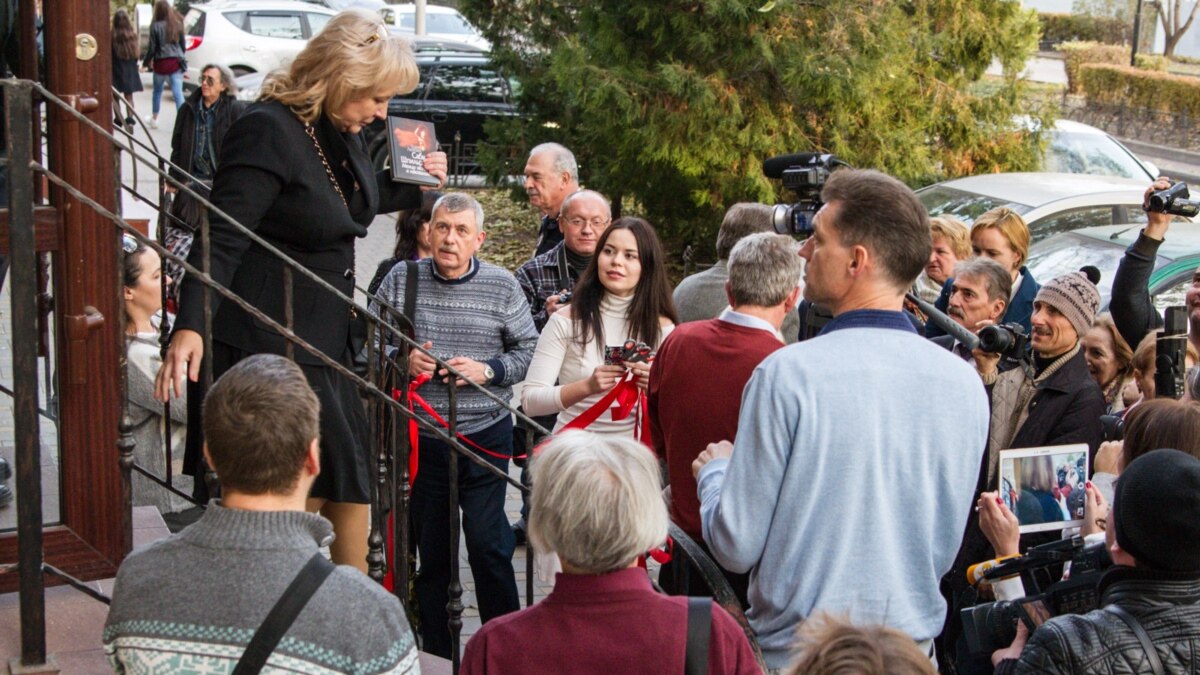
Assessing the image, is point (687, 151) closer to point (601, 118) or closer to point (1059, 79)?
point (601, 118)

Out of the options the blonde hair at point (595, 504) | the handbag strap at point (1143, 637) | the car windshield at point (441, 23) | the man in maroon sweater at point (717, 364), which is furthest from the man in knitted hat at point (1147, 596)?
the car windshield at point (441, 23)

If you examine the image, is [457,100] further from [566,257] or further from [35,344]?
[35,344]

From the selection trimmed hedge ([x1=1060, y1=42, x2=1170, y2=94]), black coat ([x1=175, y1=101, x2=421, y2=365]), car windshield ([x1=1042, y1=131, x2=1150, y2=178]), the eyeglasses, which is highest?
trimmed hedge ([x1=1060, y1=42, x2=1170, y2=94])

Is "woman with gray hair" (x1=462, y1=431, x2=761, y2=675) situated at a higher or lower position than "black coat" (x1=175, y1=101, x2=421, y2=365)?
lower

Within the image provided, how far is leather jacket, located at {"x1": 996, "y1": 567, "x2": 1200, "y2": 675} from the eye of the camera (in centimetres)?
286

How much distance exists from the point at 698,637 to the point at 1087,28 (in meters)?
44.3

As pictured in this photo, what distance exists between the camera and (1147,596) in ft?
9.66

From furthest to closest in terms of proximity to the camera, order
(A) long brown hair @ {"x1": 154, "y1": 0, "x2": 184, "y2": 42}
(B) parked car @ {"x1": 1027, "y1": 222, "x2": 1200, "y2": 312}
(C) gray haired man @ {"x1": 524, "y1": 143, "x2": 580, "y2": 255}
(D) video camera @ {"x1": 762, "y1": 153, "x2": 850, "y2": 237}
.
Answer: (A) long brown hair @ {"x1": 154, "y1": 0, "x2": 184, "y2": 42}, (B) parked car @ {"x1": 1027, "y1": 222, "x2": 1200, "y2": 312}, (C) gray haired man @ {"x1": 524, "y1": 143, "x2": 580, "y2": 255}, (D) video camera @ {"x1": 762, "y1": 153, "x2": 850, "y2": 237}

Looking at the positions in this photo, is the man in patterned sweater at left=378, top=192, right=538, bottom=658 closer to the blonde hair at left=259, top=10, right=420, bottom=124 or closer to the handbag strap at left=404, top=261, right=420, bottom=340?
the handbag strap at left=404, top=261, right=420, bottom=340

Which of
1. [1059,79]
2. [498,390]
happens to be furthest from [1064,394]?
[1059,79]

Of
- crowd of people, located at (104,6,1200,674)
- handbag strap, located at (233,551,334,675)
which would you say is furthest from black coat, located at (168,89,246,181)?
handbag strap, located at (233,551,334,675)

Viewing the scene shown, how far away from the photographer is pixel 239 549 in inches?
102

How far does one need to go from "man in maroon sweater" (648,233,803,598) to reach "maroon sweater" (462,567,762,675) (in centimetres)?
120

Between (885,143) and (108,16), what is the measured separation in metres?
8.38
